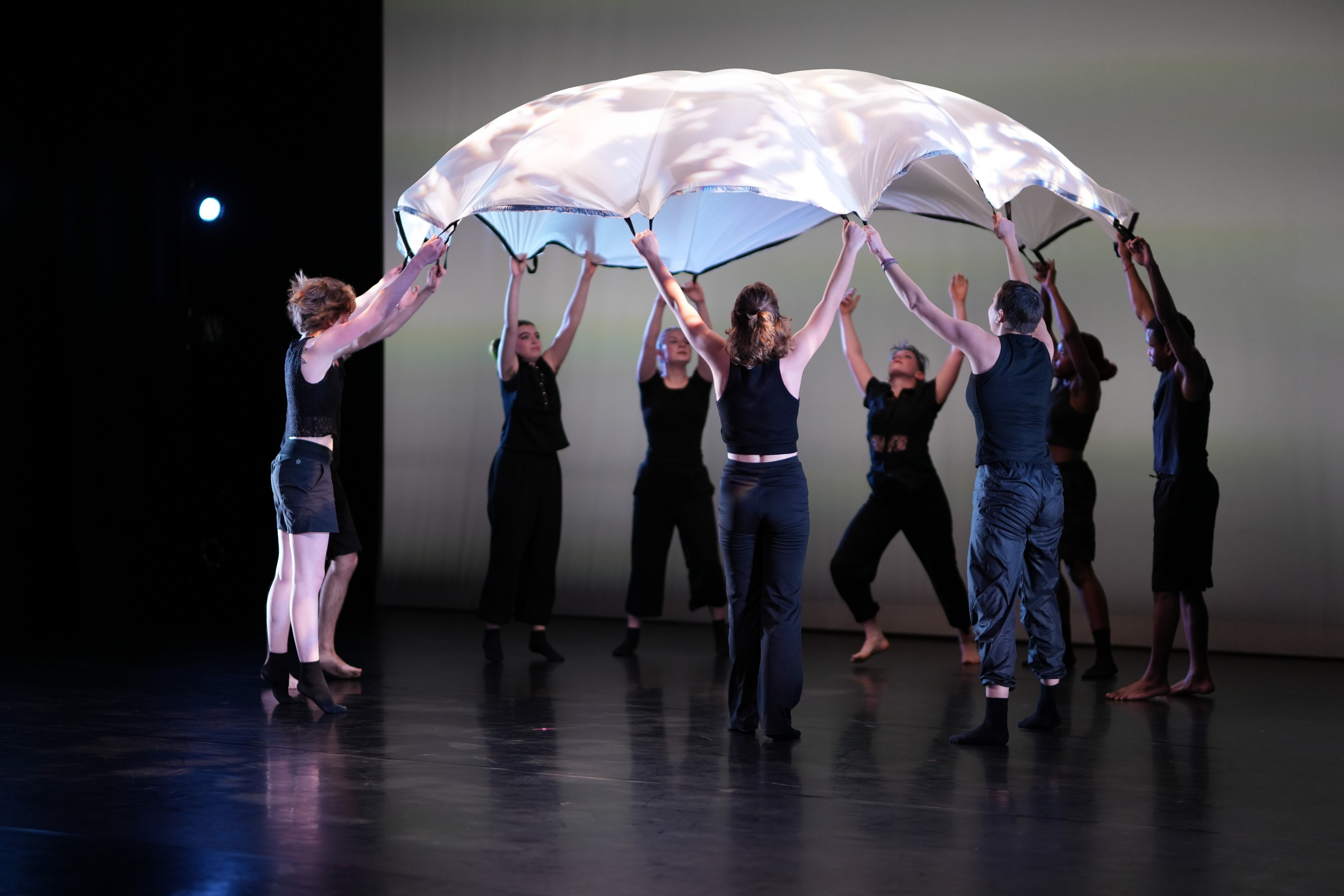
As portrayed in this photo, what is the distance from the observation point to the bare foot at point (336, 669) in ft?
17.7

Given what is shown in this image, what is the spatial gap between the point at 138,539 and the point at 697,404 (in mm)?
3587

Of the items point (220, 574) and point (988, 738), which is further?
point (220, 574)

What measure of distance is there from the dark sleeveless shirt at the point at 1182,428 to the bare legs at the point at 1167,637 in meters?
0.52

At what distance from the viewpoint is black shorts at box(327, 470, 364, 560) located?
512 cm

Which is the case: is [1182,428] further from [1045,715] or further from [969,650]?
[969,650]

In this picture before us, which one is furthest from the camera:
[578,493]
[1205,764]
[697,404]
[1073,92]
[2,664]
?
[578,493]

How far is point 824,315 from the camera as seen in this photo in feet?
13.1

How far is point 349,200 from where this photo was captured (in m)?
8.15

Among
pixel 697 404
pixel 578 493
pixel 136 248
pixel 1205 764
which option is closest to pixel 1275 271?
pixel 697 404

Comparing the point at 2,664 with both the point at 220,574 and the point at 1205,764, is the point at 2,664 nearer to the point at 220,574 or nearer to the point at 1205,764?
the point at 220,574

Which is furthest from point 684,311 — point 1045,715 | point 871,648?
point 871,648

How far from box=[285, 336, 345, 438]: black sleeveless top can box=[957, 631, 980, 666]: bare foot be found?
3.28 meters

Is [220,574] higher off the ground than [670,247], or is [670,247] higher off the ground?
[670,247]

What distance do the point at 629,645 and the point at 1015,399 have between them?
2802 mm
